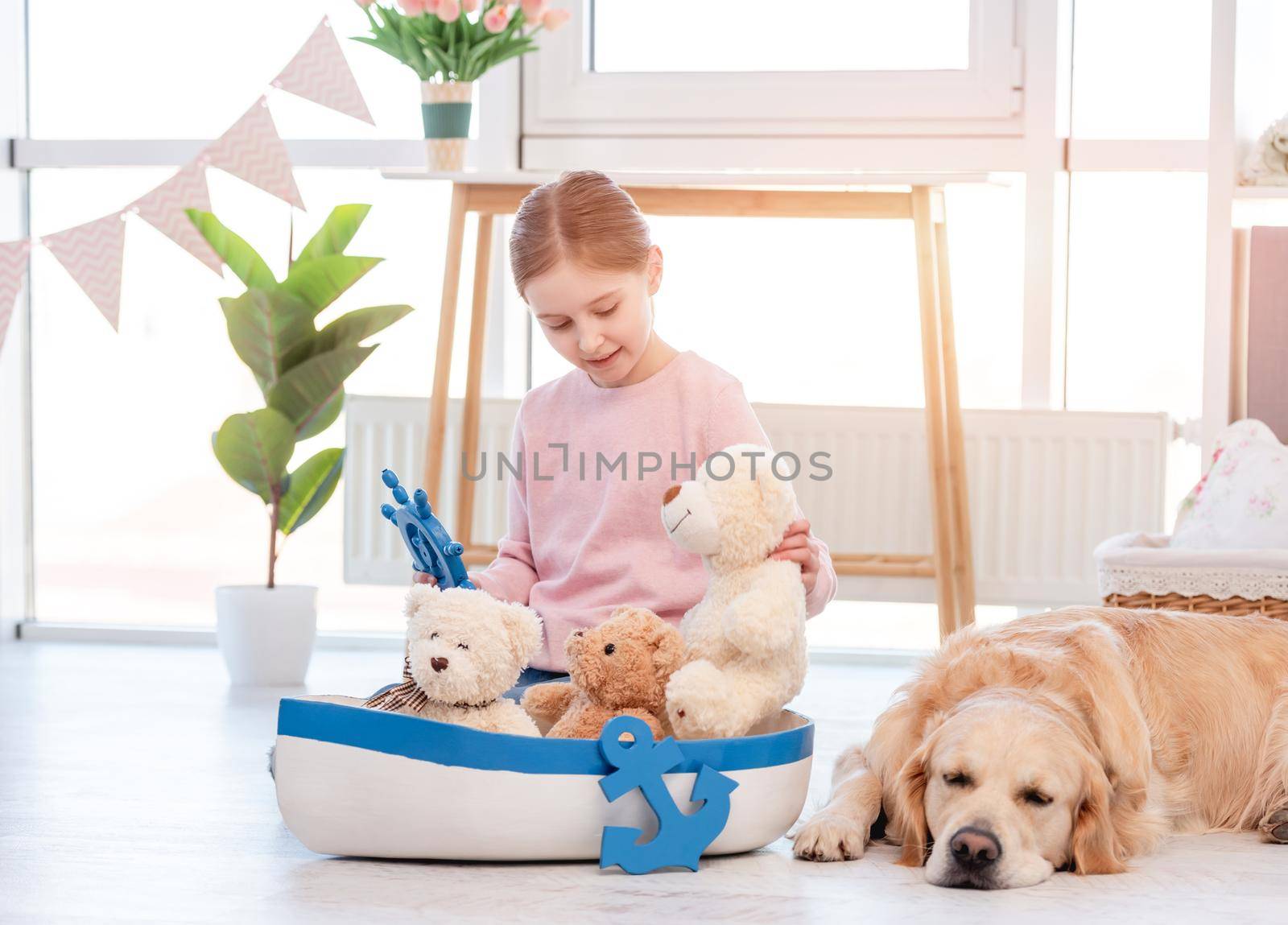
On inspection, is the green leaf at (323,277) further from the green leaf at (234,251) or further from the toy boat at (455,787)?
the toy boat at (455,787)

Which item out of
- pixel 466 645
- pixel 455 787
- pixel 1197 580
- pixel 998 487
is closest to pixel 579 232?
pixel 466 645

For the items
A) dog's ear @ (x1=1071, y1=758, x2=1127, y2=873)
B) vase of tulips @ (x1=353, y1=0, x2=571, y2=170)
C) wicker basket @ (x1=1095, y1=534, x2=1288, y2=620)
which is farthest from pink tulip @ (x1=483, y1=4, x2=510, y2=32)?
dog's ear @ (x1=1071, y1=758, x2=1127, y2=873)

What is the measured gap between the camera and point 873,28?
3002mm

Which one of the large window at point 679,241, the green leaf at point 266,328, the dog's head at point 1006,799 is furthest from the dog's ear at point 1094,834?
the green leaf at point 266,328

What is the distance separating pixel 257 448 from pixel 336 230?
43 cm

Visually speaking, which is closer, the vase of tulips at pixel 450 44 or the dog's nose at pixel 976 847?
the dog's nose at pixel 976 847

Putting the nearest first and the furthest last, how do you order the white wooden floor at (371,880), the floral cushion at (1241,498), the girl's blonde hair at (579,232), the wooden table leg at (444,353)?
1. the white wooden floor at (371,880)
2. the girl's blonde hair at (579,232)
3. the floral cushion at (1241,498)
4. the wooden table leg at (444,353)

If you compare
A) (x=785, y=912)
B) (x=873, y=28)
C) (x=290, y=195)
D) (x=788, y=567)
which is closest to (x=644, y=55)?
(x=873, y=28)

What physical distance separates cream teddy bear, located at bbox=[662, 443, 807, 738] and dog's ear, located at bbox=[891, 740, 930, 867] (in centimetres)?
14

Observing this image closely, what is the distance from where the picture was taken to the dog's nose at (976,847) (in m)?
1.30

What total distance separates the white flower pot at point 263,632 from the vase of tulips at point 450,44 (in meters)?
0.89

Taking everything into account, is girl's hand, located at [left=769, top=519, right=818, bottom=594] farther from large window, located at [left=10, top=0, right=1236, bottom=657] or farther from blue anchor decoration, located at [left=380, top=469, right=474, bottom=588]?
large window, located at [left=10, top=0, right=1236, bottom=657]

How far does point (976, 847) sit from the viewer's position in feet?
4.27

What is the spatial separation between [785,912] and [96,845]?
2.34 feet
